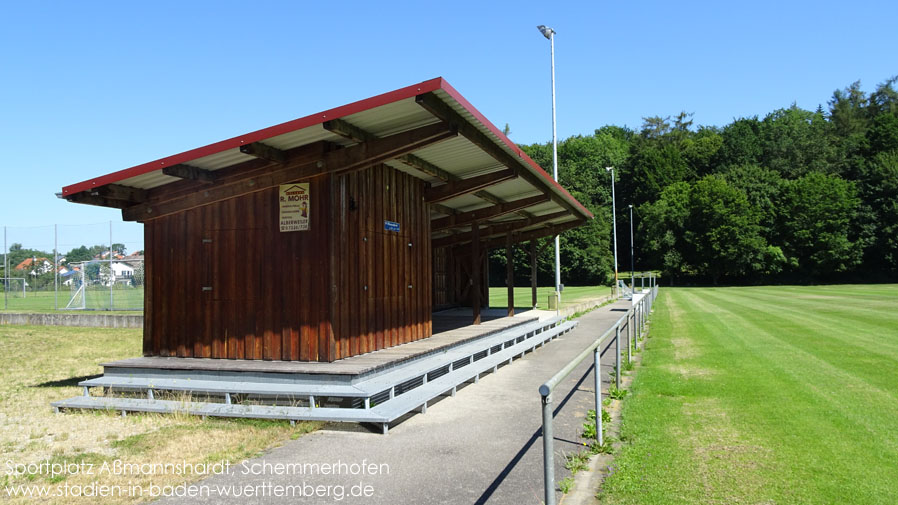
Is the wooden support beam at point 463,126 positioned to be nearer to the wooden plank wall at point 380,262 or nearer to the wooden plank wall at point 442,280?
the wooden plank wall at point 380,262

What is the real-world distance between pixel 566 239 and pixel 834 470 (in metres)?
62.1

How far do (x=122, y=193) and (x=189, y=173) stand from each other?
143 centimetres

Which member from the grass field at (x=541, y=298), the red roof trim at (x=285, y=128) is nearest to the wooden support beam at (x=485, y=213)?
the red roof trim at (x=285, y=128)

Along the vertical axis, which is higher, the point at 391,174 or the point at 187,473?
the point at 391,174

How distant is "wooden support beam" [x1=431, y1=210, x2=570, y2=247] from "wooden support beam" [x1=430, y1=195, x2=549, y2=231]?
2903 mm

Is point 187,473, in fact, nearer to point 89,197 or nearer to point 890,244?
point 89,197

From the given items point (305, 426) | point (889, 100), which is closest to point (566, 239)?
point (889, 100)

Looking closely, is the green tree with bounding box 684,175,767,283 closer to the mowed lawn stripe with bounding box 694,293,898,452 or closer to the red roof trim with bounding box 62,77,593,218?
the mowed lawn stripe with bounding box 694,293,898,452

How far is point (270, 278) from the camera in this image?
8.54 metres

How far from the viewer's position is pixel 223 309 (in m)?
8.81

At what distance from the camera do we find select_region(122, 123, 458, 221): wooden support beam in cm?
797

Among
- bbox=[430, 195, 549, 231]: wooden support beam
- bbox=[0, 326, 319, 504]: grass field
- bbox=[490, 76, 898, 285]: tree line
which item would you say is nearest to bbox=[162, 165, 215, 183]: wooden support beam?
bbox=[0, 326, 319, 504]: grass field

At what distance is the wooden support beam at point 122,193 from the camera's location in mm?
8719

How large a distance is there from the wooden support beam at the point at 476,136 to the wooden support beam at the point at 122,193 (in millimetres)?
4943
